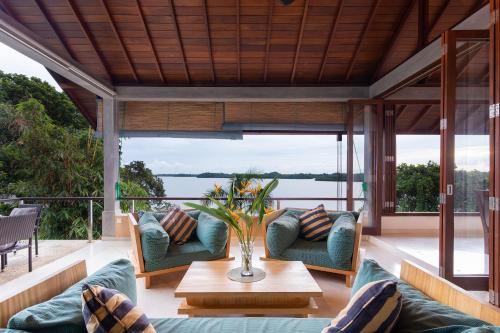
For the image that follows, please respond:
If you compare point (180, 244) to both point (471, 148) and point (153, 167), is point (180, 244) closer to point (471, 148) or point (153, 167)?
point (471, 148)

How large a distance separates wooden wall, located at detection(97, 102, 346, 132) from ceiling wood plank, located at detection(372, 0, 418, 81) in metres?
0.94

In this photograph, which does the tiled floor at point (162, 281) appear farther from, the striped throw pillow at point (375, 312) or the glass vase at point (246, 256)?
the striped throw pillow at point (375, 312)

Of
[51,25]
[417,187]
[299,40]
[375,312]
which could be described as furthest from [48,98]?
[375,312]

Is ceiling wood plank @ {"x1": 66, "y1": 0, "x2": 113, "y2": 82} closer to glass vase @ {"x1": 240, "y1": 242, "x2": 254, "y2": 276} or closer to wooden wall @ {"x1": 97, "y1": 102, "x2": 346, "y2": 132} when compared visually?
wooden wall @ {"x1": 97, "y1": 102, "x2": 346, "y2": 132}

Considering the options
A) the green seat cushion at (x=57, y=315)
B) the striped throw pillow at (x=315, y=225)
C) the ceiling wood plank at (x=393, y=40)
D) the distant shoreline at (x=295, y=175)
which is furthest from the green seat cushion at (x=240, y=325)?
the ceiling wood plank at (x=393, y=40)

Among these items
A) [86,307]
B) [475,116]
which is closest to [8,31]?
[86,307]

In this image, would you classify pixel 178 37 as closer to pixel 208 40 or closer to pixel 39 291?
pixel 208 40

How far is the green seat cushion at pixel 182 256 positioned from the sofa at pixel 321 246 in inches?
24.5

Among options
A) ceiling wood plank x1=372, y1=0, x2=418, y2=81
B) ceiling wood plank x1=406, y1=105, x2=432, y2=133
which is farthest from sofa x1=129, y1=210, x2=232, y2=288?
ceiling wood plank x1=406, y1=105, x2=432, y2=133

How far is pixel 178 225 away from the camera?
3.78 metres

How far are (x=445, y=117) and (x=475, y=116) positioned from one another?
0.89ft

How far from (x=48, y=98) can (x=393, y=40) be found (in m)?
10.3

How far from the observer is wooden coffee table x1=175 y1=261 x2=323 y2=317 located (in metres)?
2.27

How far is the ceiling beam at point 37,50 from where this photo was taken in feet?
9.59
